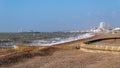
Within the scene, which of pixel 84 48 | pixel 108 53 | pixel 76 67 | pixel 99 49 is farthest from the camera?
pixel 84 48

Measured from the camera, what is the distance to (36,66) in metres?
18.6

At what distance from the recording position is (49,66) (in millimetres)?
18359

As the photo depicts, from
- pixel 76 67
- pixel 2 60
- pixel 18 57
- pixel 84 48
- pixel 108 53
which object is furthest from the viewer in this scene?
pixel 84 48

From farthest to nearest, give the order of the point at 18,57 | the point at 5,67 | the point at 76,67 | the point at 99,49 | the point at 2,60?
the point at 99,49, the point at 18,57, the point at 2,60, the point at 5,67, the point at 76,67

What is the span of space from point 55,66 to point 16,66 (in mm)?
2214

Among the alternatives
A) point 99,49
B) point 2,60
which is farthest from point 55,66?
point 99,49

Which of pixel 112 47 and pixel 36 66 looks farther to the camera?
pixel 112 47

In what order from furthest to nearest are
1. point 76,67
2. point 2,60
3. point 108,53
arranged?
point 108,53, point 2,60, point 76,67

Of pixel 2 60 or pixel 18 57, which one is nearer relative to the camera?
pixel 2 60

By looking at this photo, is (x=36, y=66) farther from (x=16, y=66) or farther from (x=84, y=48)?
(x=84, y=48)

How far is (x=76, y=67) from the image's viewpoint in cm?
1766

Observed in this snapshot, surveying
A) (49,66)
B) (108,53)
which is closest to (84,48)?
(108,53)

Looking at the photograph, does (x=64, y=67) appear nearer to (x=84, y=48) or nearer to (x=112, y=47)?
(x=112, y=47)

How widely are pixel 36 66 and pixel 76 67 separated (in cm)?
220
